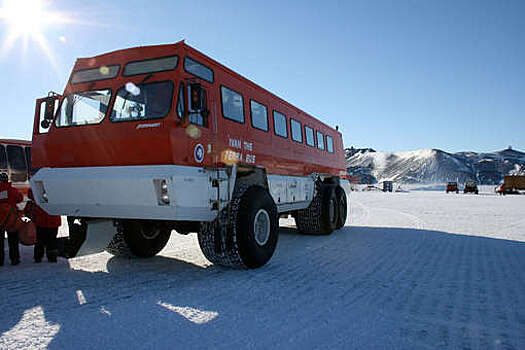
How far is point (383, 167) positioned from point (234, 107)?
171363 millimetres

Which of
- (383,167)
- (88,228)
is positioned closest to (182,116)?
(88,228)

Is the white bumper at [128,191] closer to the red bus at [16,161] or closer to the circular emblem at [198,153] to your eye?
the circular emblem at [198,153]

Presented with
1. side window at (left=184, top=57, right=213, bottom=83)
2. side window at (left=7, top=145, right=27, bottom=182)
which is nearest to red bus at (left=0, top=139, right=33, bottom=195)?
side window at (left=7, top=145, right=27, bottom=182)

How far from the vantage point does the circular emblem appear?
496cm

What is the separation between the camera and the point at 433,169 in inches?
5851

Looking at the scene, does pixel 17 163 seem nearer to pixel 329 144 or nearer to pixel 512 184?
pixel 329 144

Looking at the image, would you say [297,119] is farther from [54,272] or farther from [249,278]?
[54,272]

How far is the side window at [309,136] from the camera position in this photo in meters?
9.51

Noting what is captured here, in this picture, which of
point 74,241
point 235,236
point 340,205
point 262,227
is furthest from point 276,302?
point 340,205

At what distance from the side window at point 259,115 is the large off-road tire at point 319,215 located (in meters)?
3.23

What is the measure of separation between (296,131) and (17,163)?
30.6 feet

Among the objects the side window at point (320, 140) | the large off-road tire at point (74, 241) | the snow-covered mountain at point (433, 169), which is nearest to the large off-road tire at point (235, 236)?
the large off-road tire at point (74, 241)

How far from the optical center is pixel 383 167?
16912cm

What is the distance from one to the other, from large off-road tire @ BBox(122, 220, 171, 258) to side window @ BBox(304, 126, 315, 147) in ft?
13.9
